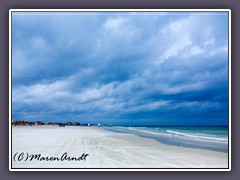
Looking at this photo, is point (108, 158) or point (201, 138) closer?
point (108, 158)

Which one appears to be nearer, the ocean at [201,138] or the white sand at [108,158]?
the white sand at [108,158]

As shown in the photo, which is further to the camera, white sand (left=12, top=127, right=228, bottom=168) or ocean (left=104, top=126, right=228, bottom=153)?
ocean (left=104, top=126, right=228, bottom=153)

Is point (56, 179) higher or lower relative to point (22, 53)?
lower

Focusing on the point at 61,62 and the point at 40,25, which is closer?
the point at 40,25

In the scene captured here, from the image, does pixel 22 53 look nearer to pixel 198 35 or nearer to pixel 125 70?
pixel 125 70

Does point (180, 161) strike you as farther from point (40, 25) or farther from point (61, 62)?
point (40, 25)

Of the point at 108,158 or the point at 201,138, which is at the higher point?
the point at 108,158

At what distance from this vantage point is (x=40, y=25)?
5.50 m

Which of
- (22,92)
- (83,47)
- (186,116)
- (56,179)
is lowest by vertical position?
(56,179)

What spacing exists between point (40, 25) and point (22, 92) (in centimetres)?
136

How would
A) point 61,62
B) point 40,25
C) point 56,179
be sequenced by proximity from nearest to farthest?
point 56,179, point 40,25, point 61,62

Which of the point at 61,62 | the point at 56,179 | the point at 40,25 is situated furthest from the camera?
the point at 61,62

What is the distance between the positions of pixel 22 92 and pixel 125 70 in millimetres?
2159

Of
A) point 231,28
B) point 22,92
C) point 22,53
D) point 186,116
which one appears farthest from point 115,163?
point 231,28
